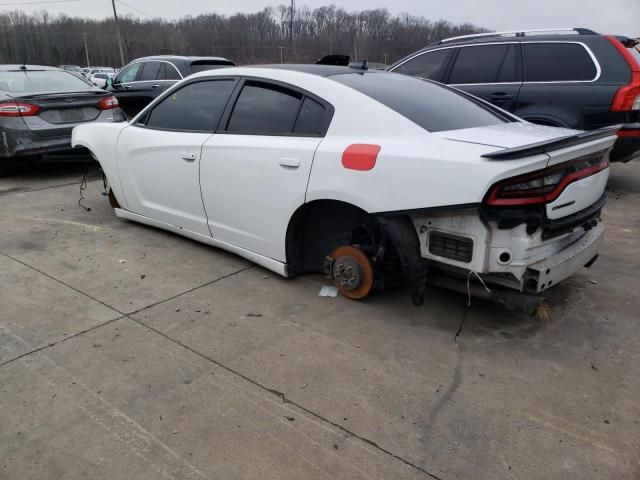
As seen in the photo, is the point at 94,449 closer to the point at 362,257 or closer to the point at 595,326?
the point at 362,257

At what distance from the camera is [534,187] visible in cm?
248

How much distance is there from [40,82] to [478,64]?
6267 millimetres

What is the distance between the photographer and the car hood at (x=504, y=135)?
2709 mm

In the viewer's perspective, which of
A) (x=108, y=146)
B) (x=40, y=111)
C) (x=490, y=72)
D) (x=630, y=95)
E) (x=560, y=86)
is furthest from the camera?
(x=40, y=111)

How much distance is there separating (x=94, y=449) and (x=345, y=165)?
1.95 metres

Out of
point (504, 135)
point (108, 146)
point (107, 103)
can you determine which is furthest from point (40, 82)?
point (504, 135)

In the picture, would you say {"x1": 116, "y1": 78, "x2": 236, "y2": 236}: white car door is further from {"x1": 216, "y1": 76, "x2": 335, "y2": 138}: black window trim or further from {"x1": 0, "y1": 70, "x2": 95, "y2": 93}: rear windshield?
{"x1": 0, "y1": 70, "x2": 95, "y2": 93}: rear windshield

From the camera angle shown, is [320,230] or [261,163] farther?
[320,230]

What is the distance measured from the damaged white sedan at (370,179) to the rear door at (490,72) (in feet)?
8.29

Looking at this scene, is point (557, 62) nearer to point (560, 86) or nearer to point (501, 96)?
point (560, 86)

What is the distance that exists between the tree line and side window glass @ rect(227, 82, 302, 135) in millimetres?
29222

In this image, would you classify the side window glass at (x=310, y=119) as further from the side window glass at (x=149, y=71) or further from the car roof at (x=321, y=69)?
the side window glass at (x=149, y=71)

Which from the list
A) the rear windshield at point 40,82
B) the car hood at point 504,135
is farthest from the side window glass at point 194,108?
the rear windshield at point 40,82

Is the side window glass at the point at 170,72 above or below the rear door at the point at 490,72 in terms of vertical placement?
below
